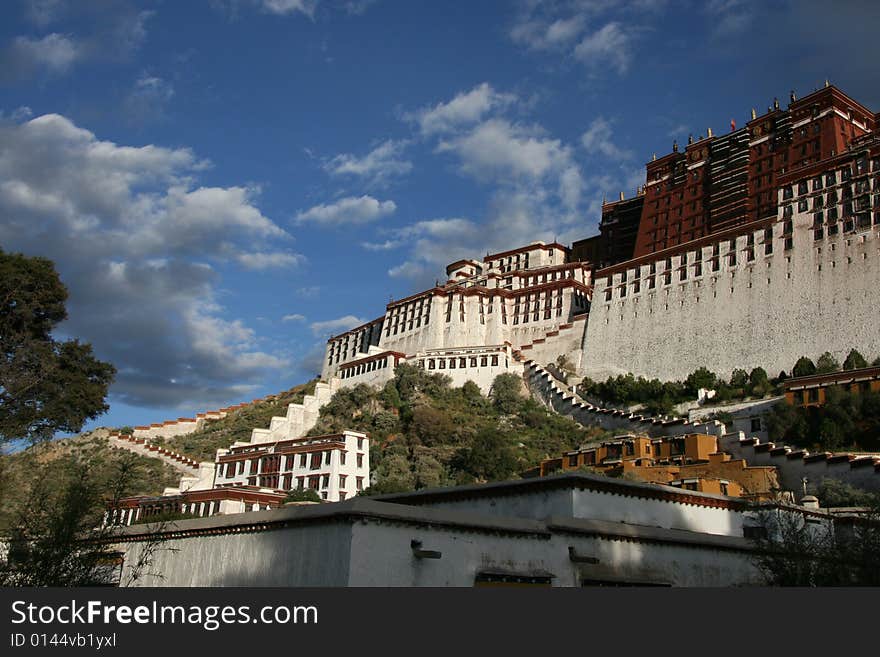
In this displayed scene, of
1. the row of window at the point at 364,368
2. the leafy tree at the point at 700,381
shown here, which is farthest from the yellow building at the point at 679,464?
the row of window at the point at 364,368

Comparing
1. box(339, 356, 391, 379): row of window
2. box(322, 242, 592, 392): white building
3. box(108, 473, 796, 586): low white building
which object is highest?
box(322, 242, 592, 392): white building

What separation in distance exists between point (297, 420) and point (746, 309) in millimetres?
37192

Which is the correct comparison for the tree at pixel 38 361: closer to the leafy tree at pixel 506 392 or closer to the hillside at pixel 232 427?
the hillside at pixel 232 427

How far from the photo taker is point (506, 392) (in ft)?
229

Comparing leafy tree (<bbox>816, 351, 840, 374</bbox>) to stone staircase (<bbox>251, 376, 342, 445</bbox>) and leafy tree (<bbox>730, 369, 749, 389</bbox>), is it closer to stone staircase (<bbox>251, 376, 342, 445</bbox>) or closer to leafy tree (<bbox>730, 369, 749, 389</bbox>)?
leafy tree (<bbox>730, 369, 749, 389</bbox>)

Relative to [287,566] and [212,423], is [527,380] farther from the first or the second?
[287,566]

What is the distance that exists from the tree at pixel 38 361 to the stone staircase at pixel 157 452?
30232 mm

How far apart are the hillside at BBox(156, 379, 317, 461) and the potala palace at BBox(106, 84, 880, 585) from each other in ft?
11.5

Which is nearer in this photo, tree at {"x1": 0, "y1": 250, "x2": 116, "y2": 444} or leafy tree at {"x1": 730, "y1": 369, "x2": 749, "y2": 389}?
tree at {"x1": 0, "y1": 250, "x2": 116, "y2": 444}

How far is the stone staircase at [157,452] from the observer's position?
65.9m

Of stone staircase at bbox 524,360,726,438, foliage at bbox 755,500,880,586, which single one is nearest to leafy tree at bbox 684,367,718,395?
stone staircase at bbox 524,360,726,438

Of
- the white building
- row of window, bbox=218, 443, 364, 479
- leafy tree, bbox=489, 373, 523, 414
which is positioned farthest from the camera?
the white building

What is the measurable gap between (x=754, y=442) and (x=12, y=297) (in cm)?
3420

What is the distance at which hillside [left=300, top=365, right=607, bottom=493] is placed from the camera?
5509 cm
